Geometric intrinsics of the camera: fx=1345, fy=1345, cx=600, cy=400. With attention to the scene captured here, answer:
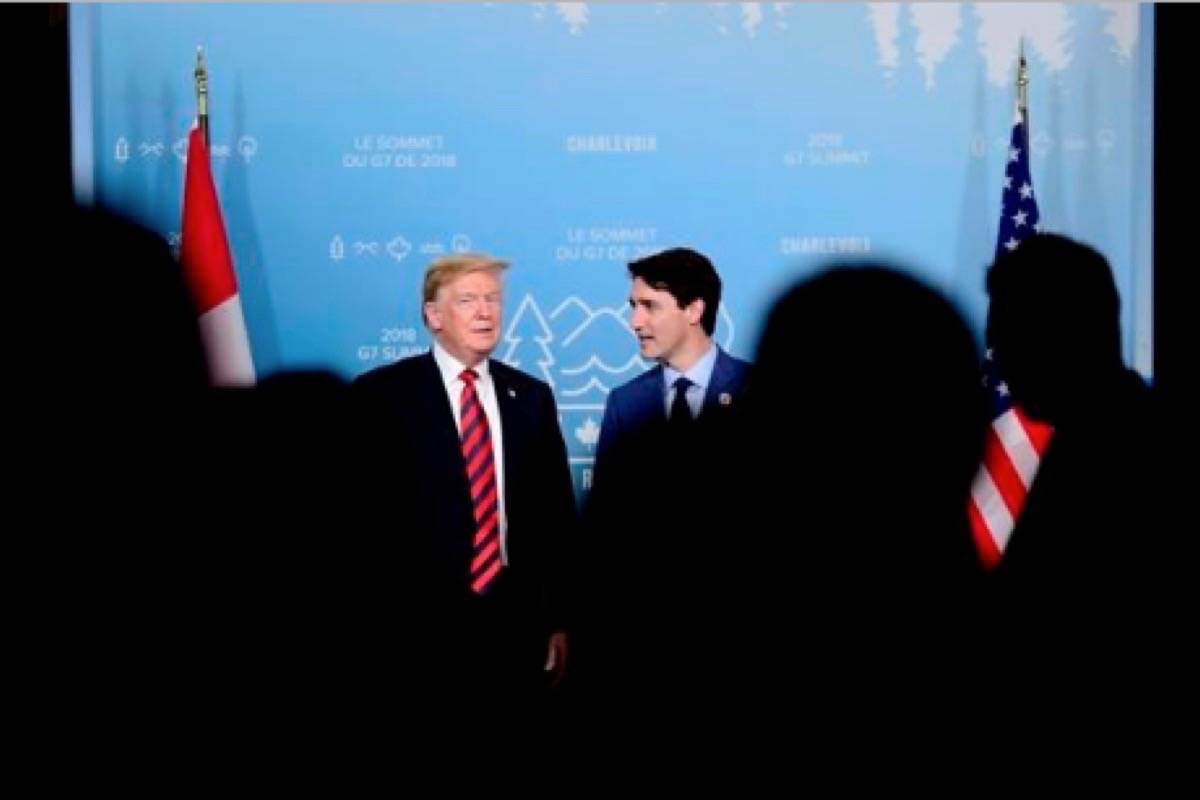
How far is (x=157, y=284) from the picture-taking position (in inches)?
130

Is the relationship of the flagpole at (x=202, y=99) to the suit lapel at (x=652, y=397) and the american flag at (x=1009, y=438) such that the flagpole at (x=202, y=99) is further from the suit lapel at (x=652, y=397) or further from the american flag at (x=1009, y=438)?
the american flag at (x=1009, y=438)

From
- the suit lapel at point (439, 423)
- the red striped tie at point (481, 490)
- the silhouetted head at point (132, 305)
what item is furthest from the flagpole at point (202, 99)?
the red striped tie at point (481, 490)

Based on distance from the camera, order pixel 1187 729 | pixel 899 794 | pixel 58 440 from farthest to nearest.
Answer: pixel 899 794 < pixel 58 440 < pixel 1187 729

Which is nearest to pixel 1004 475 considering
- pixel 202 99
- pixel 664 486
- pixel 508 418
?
pixel 664 486

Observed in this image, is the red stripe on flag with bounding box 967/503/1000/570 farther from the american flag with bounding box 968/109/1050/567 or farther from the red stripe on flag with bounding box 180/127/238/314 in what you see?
the red stripe on flag with bounding box 180/127/238/314

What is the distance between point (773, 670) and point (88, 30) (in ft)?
7.51

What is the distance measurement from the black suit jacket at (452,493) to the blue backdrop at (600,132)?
0.23 m

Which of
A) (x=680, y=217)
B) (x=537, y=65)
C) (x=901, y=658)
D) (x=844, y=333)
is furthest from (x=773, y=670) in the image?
(x=537, y=65)

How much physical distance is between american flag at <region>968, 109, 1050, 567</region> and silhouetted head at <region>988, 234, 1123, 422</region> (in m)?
1.16

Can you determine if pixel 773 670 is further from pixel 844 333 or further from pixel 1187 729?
pixel 1187 729

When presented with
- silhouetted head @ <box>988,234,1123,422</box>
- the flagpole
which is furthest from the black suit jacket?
silhouetted head @ <box>988,234,1123,422</box>

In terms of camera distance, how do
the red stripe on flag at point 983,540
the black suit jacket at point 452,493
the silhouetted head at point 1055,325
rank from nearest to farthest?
the silhouetted head at point 1055,325 < the black suit jacket at point 452,493 < the red stripe on flag at point 983,540

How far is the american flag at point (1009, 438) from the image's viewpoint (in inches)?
125

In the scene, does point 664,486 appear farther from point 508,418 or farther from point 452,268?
point 452,268
